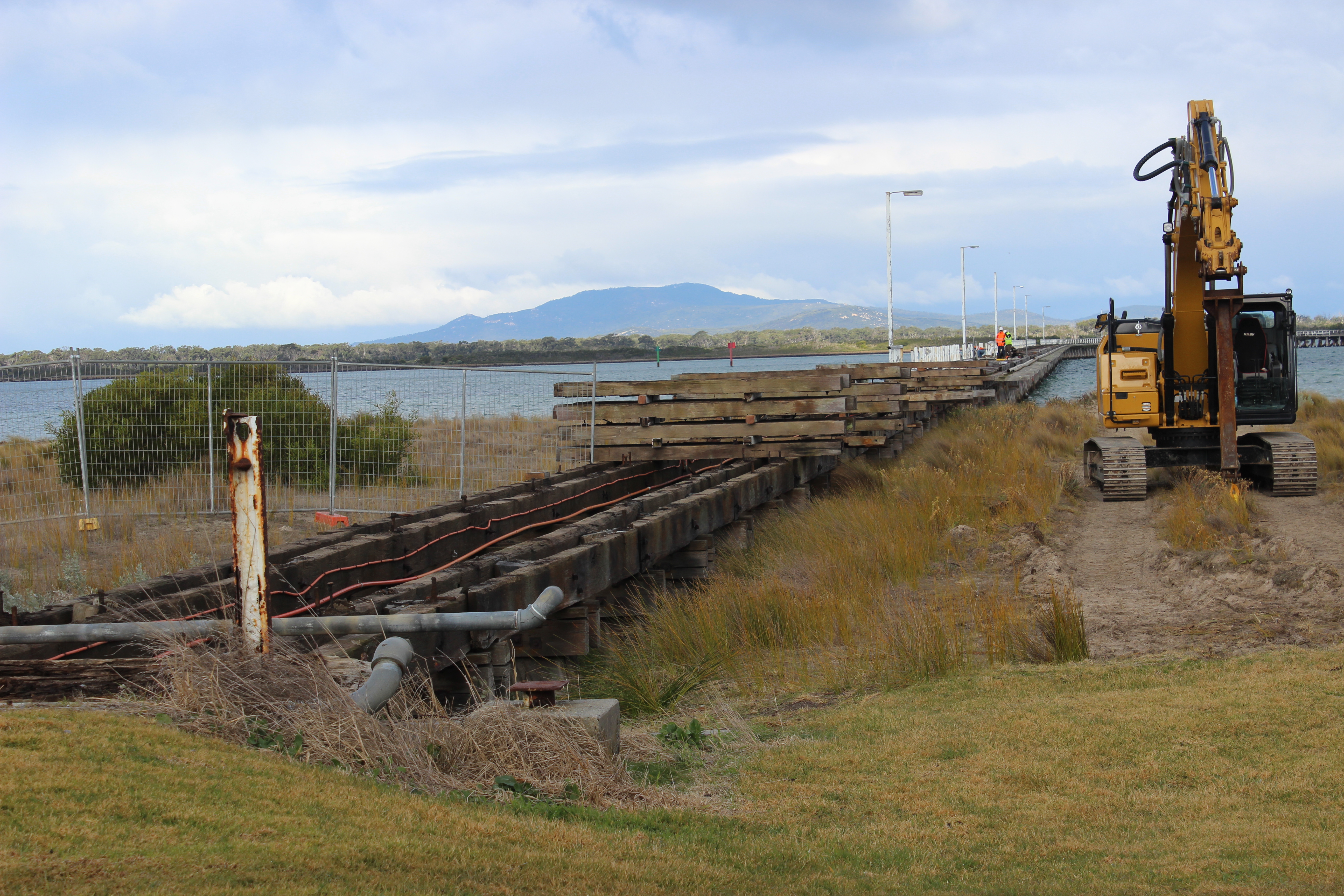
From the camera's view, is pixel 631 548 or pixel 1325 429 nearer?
pixel 631 548

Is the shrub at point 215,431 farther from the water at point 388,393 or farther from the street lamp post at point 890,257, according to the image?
the street lamp post at point 890,257

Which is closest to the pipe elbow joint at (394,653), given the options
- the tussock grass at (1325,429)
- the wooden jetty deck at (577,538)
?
the wooden jetty deck at (577,538)

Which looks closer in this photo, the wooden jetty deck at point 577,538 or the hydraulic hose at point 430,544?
the wooden jetty deck at point 577,538

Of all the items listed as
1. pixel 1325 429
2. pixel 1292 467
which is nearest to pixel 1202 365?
pixel 1292 467

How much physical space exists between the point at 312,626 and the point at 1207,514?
11082 mm

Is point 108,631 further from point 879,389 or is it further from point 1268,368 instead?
point 1268,368

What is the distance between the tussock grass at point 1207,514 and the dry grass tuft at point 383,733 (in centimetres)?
876

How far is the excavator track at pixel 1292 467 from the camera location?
15359 millimetres

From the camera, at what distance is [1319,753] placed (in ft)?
17.1

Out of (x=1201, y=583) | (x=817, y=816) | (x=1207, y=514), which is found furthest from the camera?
(x=1207, y=514)

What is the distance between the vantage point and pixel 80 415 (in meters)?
12.7

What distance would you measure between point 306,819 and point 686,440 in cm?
1106

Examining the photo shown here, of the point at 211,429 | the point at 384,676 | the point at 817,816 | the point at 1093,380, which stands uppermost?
the point at 1093,380

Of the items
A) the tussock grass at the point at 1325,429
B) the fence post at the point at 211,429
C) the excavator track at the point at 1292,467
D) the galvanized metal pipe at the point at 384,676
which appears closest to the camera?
the galvanized metal pipe at the point at 384,676
